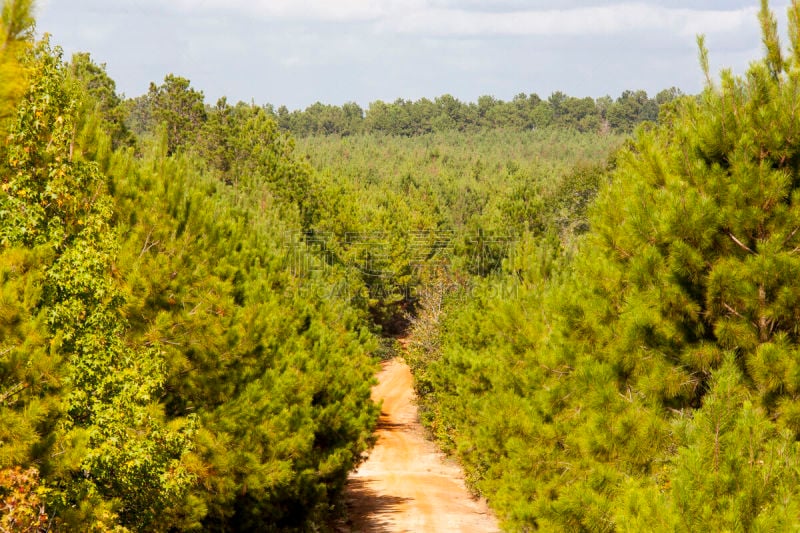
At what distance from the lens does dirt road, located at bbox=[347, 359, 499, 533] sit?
78.8ft

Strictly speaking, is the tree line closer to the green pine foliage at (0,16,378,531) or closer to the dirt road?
the dirt road

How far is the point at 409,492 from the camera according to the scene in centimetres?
2914

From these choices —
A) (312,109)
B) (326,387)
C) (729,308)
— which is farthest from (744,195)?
(312,109)

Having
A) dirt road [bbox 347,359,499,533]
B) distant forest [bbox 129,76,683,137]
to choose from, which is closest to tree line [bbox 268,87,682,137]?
distant forest [bbox 129,76,683,137]

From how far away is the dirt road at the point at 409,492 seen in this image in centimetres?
2403

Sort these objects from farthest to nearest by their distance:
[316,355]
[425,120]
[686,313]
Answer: [425,120], [316,355], [686,313]

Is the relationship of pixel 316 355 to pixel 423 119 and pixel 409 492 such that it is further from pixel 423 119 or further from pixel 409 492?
pixel 423 119

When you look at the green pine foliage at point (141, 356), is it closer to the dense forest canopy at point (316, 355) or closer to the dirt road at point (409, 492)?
the dense forest canopy at point (316, 355)

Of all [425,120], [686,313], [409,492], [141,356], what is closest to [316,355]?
[141,356]

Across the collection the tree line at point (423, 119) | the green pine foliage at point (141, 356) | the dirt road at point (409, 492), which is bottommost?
the dirt road at point (409, 492)

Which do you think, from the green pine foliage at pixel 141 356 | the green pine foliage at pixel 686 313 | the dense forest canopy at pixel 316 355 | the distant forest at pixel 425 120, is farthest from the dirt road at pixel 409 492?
the distant forest at pixel 425 120

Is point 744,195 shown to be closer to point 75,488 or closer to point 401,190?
point 75,488

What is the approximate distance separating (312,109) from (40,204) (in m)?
194

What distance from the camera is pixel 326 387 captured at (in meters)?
20.3
